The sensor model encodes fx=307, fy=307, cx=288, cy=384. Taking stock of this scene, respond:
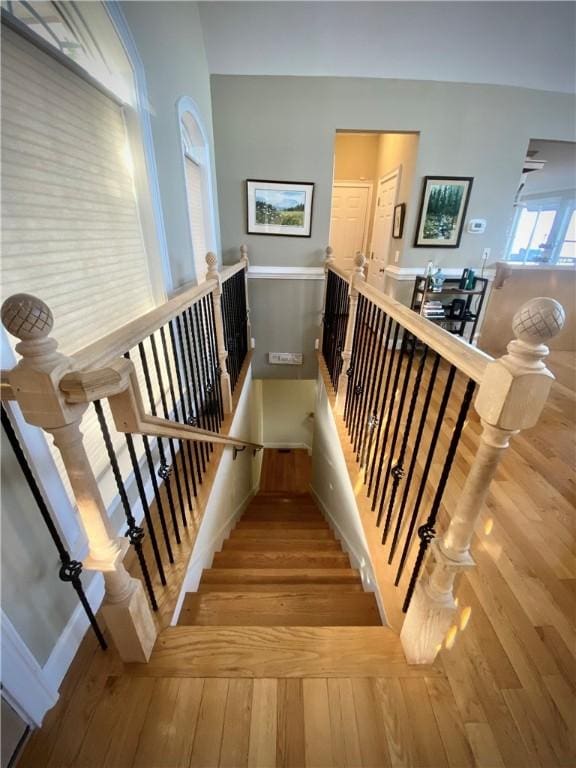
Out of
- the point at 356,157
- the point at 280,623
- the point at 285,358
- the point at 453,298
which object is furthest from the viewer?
the point at 356,157

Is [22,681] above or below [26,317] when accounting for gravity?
below

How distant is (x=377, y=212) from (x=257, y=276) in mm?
2202

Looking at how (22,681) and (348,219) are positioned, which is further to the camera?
(348,219)

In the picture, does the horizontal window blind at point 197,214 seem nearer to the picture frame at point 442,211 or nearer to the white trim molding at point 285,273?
the white trim molding at point 285,273

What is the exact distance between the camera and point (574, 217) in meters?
6.55

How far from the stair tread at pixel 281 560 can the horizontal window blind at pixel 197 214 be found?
7.63ft

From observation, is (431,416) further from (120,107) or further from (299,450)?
(299,450)

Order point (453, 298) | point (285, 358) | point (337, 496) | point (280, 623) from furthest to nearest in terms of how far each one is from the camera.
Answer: point (285, 358) → point (453, 298) → point (337, 496) → point (280, 623)

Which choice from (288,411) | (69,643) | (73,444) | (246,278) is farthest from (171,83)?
(288,411)

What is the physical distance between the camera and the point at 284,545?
2.30 m

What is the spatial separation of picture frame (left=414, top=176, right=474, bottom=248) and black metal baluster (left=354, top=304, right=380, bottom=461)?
2.34 m

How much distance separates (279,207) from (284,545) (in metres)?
3.28

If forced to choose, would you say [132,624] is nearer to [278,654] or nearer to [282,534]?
[278,654]

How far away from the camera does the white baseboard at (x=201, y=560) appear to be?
1.34 meters
